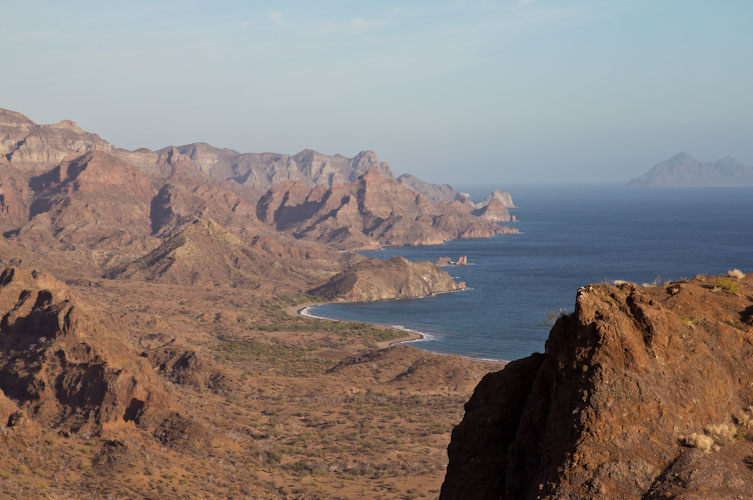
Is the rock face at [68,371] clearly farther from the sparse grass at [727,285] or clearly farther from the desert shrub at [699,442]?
the desert shrub at [699,442]

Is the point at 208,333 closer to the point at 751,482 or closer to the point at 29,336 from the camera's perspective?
the point at 29,336

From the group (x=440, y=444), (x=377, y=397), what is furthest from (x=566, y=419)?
(x=377, y=397)

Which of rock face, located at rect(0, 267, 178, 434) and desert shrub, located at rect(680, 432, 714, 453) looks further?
rock face, located at rect(0, 267, 178, 434)

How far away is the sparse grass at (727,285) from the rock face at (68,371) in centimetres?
5716

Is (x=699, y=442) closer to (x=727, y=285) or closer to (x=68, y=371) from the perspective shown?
(x=727, y=285)

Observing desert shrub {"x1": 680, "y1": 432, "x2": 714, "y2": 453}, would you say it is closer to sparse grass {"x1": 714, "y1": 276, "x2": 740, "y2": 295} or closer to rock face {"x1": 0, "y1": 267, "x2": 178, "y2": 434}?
sparse grass {"x1": 714, "y1": 276, "x2": 740, "y2": 295}

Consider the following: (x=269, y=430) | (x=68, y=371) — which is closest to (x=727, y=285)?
(x=269, y=430)

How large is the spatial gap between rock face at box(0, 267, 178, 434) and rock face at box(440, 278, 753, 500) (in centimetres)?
5455

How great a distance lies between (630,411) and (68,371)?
67985 mm

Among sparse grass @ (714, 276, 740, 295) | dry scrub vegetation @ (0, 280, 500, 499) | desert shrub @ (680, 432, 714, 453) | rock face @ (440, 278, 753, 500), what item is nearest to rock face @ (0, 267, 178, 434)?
dry scrub vegetation @ (0, 280, 500, 499)

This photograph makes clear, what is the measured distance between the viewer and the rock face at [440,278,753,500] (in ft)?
58.1

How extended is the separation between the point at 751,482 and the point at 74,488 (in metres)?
49.6

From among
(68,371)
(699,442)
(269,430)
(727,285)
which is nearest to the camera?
(699,442)

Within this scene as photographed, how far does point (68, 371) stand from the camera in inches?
2933
